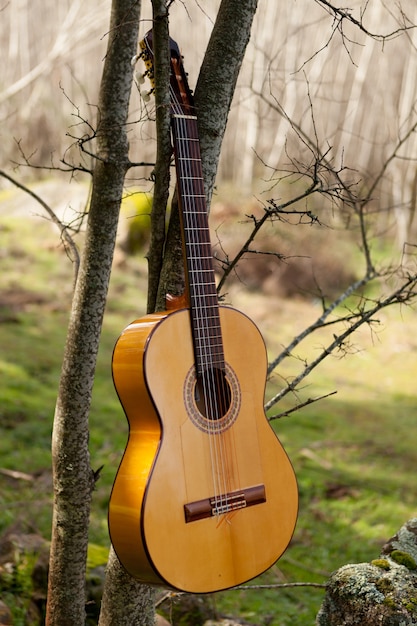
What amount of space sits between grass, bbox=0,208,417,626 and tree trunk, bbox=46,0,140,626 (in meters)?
0.54

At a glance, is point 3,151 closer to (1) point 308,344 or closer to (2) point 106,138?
(1) point 308,344

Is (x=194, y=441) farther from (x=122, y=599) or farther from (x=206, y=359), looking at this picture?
(x=122, y=599)

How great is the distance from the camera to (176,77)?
7.13 feet

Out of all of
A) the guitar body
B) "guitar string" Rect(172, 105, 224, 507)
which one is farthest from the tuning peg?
the guitar body

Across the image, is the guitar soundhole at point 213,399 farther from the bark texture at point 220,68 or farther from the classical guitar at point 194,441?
the bark texture at point 220,68

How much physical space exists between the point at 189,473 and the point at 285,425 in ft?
18.0

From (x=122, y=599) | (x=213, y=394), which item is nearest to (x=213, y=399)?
(x=213, y=394)

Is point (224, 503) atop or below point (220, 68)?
below

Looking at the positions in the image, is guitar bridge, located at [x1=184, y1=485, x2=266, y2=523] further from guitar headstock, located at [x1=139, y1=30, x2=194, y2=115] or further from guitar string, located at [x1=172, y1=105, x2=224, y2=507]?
guitar headstock, located at [x1=139, y1=30, x2=194, y2=115]

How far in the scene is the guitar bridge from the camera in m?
1.97

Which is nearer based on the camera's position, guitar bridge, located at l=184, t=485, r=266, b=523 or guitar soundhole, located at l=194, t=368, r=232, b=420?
guitar bridge, located at l=184, t=485, r=266, b=523

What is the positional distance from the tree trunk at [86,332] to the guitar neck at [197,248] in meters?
0.25

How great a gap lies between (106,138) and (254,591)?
9.48 feet

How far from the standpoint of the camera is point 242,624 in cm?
311
